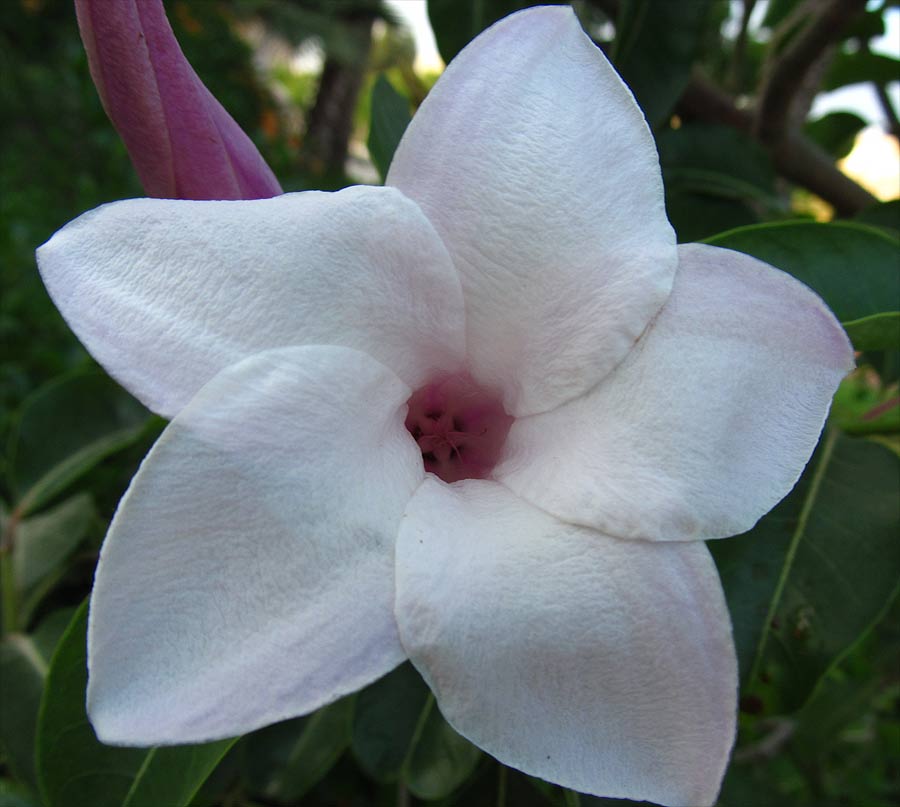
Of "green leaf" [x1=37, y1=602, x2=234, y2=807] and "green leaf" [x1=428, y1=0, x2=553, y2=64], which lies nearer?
"green leaf" [x1=37, y1=602, x2=234, y2=807]

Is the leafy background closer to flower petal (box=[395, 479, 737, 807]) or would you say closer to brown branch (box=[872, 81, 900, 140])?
brown branch (box=[872, 81, 900, 140])

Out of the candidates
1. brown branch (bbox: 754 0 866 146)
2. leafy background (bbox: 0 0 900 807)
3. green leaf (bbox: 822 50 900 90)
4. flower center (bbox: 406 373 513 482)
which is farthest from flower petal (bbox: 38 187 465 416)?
green leaf (bbox: 822 50 900 90)

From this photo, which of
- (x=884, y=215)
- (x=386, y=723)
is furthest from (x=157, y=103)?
(x=884, y=215)

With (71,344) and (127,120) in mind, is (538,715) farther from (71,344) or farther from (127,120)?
(71,344)

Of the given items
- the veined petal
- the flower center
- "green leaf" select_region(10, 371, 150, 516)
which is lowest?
"green leaf" select_region(10, 371, 150, 516)

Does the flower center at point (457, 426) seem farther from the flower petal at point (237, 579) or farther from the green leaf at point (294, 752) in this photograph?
the green leaf at point (294, 752)

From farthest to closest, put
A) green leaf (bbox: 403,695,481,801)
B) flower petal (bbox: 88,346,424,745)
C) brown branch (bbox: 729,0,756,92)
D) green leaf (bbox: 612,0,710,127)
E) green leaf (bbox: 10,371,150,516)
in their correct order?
brown branch (bbox: 729,0,756,92) → green leaf (bbox: 10,371,150,516) → green leaf (bbox: 612,0,710,127) → green leaf (bbox: 403,695,481,801) → flower petal (bbox: 88,346,424,745)

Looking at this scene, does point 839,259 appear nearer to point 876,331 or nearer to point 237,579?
point 876,331
